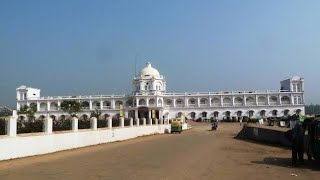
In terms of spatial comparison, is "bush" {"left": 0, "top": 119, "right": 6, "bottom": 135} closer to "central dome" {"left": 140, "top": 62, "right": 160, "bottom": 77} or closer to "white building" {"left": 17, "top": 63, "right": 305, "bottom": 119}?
"white building" {"left": 17, "top": 63, "right": 305, "bottom": 119}

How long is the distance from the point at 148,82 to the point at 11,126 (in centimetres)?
9126

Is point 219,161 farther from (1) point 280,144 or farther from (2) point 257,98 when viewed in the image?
(2) point 257,98

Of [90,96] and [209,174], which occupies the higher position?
[90,96]

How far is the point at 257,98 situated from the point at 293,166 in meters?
98.1

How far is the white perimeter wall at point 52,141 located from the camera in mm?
16062

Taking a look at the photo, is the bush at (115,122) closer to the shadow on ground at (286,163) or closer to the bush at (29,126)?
the bush at (29,126)

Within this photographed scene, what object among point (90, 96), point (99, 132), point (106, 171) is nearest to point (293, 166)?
point (106, 171)

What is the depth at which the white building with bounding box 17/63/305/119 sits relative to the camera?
351 ft

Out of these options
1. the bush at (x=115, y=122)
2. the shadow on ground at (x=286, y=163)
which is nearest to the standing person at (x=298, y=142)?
the shadow on ground at (x=286, y=163)

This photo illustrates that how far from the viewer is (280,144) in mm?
23891

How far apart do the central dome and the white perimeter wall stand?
7640 cm

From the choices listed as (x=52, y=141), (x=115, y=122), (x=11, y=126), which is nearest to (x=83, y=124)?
(x=52, y=141)

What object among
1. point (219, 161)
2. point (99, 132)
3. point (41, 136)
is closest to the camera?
point (219, 161)

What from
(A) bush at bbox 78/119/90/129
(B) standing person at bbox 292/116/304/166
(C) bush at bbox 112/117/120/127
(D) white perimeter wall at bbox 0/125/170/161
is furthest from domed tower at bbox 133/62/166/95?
(B) standing person at bbox 292/116/304/166
